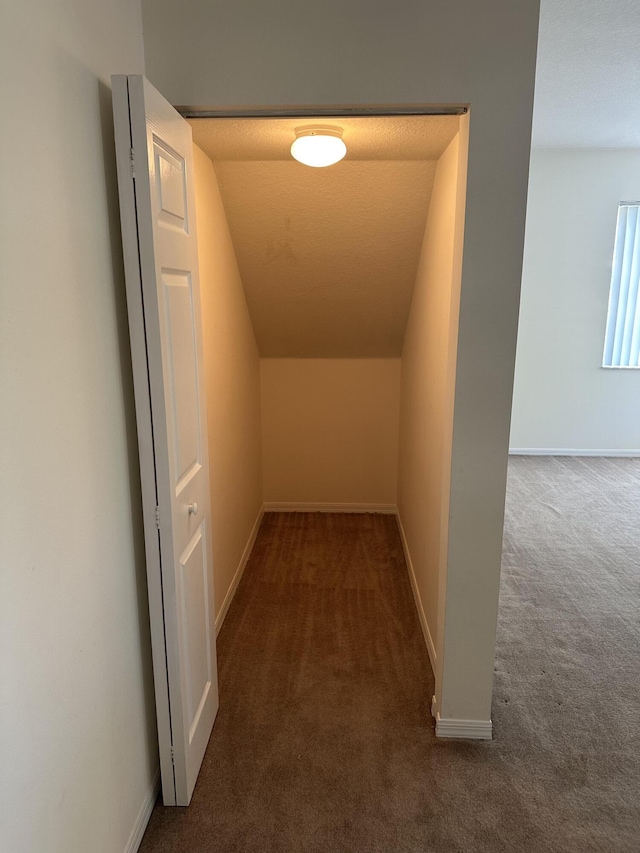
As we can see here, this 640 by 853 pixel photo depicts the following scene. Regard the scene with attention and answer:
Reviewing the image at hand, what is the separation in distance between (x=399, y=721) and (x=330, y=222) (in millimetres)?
2163

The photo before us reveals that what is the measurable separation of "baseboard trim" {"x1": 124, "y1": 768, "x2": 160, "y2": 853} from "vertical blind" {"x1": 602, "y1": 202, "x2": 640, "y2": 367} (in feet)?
16.5

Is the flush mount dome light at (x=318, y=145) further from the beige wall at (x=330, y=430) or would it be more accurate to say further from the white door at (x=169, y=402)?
the beige wall at (x=330, y=430)

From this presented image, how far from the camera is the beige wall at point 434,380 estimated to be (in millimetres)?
1888

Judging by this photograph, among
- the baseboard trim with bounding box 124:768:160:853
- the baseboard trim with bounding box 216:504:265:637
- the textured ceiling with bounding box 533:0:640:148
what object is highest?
the textured ceiling with bounding box 533:0:640:148

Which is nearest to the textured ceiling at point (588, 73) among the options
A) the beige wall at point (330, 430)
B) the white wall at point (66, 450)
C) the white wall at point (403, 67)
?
the white wall at point (403, 67)

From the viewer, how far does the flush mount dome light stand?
201 cm

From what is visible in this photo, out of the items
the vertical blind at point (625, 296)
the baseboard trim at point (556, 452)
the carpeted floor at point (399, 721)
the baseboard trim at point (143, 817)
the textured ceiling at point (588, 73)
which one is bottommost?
the carpeted floor at point (399, 721)

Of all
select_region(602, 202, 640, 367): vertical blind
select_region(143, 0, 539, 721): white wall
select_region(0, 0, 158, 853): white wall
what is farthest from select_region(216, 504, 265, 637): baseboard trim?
select_region(602, 202, 640, 367): vertical blind

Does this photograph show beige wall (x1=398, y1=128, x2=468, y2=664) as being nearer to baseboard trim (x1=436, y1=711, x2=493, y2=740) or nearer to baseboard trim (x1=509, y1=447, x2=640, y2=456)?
baseboard trim (x1=436, y1=711, x2=493, y2=740)

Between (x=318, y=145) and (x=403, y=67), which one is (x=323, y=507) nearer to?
(x=318, y=145)

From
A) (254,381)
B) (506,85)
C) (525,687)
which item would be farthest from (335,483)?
(506,85)

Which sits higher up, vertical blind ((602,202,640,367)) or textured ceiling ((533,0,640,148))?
textured ceiling ((533,0,640,148))

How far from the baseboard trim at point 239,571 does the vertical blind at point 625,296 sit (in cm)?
359

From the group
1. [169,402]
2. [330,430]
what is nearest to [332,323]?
[330,430]
